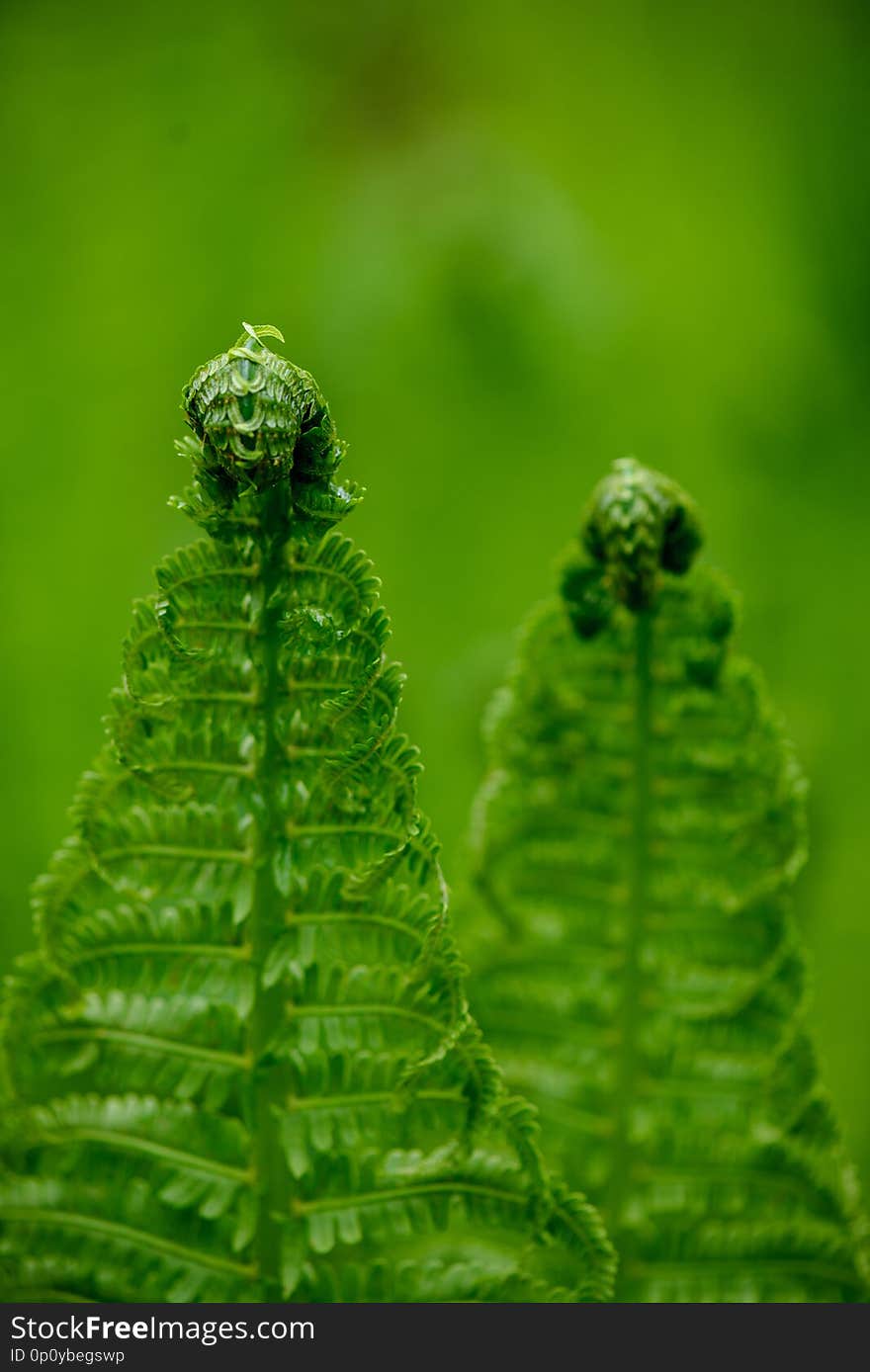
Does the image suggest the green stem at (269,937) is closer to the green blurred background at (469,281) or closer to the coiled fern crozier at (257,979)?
the coiled fern crozier at (257,979)

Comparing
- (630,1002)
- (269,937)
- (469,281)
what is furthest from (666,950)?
(469,281)

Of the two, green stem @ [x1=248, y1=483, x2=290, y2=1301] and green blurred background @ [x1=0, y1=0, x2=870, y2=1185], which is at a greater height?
green blurred background @ [x1=0, y1=0, x2=870, y2=1185]

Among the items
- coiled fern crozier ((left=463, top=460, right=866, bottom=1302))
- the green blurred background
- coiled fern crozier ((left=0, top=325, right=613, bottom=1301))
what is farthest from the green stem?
the green blurred background

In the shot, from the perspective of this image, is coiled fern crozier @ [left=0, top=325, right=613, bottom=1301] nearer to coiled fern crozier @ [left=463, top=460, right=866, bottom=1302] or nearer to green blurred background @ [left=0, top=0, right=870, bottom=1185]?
coiled fern crozier @ [left=463, top=460, right=866, bottom=1302]

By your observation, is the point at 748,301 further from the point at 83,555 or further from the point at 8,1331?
the point at 8,1331

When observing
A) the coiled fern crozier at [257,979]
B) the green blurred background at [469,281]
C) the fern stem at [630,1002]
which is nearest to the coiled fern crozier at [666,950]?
the fern stem at [630,1002]

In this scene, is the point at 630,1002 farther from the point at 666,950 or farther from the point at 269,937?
the point at 269,937
